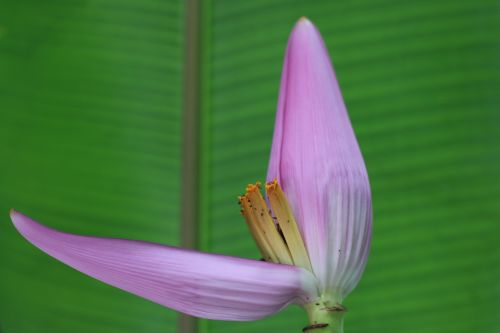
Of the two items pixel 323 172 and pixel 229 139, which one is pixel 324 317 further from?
pixel 229 139

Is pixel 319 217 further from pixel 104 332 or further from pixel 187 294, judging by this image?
pixel 104 332

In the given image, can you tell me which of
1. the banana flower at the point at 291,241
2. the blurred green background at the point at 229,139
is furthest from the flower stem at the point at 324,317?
the blurred green background at the point at 229,139

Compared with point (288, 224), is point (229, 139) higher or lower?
higher

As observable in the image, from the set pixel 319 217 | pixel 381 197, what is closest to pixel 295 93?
pixel 319 217

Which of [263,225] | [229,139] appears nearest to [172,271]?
[263,225]

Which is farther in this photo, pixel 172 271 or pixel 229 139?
pixel 229 139
